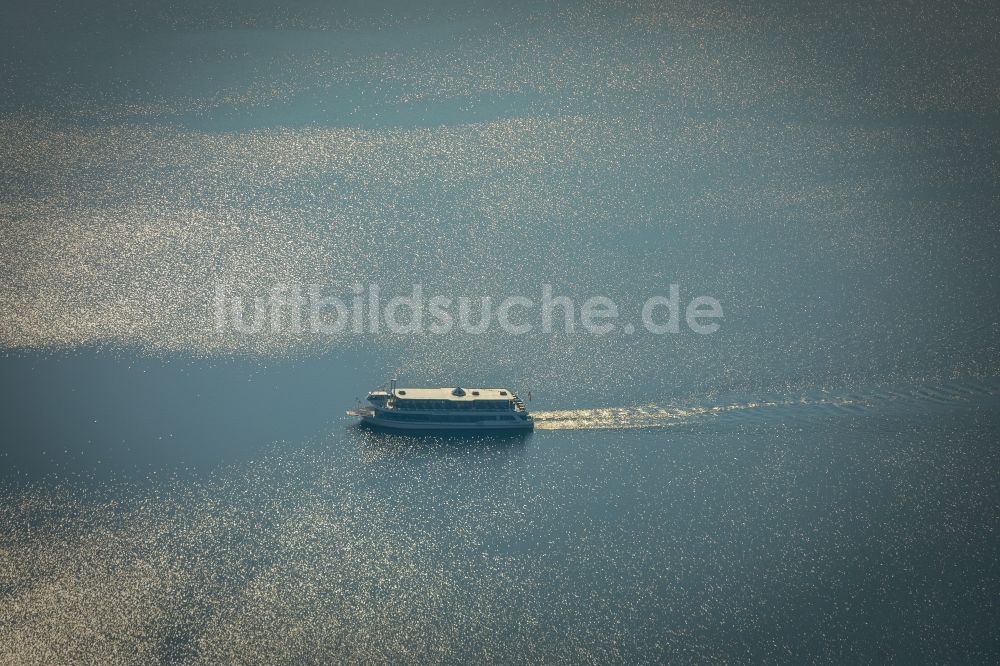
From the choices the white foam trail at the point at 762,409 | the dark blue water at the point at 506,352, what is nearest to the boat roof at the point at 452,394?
the dark blue water at the point at 506,352

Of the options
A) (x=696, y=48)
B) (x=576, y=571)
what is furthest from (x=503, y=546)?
(x=696, y=48)

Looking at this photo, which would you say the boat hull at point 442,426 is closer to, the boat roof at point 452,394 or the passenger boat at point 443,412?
the passenger boat at point 443,412

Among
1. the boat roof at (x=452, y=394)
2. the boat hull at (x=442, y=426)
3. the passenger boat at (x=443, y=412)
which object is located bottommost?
the boat hull at (x=442, y=426)

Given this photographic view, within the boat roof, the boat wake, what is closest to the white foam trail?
the boat wake

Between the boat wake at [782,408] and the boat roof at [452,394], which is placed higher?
the boat roof at [452,394]

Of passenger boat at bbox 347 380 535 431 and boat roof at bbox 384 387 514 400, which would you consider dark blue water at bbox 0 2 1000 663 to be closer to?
passenger boat at bbox 347 380 535 431

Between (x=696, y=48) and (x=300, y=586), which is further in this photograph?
(x=696, y=48)

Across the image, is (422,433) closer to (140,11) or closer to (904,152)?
(904,152)
